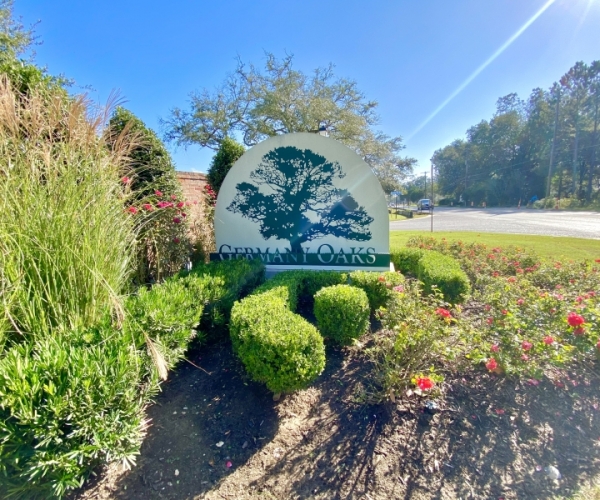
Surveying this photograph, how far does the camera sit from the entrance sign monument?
486cm

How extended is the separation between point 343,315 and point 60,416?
7.66 ft

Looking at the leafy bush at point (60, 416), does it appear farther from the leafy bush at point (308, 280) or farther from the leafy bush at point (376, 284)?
the leafy bush at point (376, 284)

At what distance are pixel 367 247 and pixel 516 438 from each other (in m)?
3.25

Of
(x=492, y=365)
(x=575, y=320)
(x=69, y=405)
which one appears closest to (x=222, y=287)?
(x=69, y=405)

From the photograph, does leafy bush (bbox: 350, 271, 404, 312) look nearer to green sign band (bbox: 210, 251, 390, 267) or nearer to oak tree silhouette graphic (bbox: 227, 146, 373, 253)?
green sign band (bbox: 210, 251, 390, 267)

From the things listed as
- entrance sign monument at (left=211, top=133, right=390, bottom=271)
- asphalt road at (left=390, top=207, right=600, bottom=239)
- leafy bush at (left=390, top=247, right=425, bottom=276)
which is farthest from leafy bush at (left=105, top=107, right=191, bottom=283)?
asphalt road at (left=390, top=207, right=600, bottom=239)

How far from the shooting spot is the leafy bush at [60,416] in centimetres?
134

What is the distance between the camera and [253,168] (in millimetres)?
5109

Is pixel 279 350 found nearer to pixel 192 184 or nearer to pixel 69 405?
pixel 69 405

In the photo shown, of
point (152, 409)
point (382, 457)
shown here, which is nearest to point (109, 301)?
point (152, 409)

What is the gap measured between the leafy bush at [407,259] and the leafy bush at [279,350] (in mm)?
3553

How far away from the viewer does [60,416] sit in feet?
4.53

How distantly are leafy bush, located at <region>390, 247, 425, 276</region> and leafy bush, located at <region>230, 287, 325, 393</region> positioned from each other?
355 cm

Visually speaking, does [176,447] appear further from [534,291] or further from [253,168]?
[253,168]
